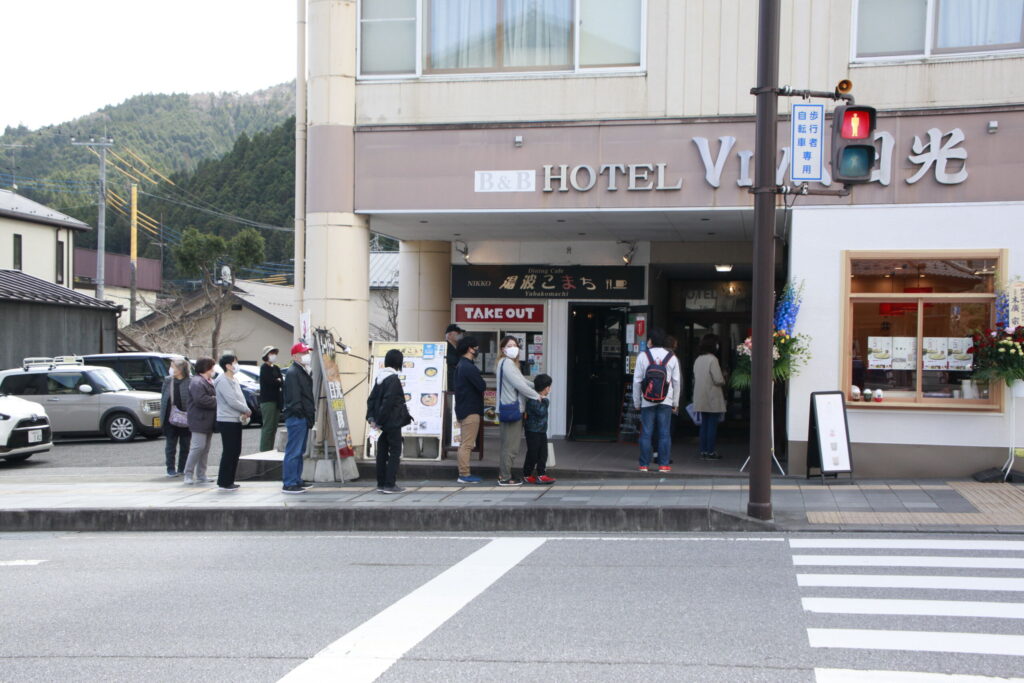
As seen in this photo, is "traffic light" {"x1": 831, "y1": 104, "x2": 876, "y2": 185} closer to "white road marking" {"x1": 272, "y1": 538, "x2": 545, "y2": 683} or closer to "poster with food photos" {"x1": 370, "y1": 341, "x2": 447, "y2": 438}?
"white road marking" {"x1": 272, "y1": 538, "x2": 545, "y2": 683}

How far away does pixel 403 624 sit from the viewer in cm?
647

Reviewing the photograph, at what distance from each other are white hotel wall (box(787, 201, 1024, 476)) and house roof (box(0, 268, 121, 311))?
23765 mm

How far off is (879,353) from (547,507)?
5174 millimetres

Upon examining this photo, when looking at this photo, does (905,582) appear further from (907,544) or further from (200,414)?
(200,414)

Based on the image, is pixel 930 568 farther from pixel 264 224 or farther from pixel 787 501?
pixel 264 224

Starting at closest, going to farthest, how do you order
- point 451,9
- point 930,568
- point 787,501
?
point 930,568
point 787,501
point 451,9

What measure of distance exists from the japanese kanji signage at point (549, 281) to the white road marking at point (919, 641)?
1088 centimetres

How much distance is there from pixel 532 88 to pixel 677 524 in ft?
21.8

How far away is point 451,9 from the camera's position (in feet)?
46.1

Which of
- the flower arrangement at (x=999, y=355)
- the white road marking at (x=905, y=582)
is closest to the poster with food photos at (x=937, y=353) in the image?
the flower arrangement at (x=999, y=355)

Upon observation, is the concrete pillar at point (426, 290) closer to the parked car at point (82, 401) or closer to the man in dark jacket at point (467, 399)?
the man in dark jacket at point (467, 399)

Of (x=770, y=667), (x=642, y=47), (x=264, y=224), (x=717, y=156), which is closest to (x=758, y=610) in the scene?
(x=770, y=667)

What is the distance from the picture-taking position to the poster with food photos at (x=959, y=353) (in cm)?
1228

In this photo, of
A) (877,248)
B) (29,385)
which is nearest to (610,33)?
(877,248)
